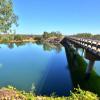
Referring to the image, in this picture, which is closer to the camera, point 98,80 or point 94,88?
point 94,88

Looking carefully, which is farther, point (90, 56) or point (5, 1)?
point (90, 56)

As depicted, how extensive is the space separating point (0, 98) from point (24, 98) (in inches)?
39.9

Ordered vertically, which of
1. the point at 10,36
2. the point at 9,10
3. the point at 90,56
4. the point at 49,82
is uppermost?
the point at 9,10

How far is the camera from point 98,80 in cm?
2711

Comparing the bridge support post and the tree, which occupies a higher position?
the tree

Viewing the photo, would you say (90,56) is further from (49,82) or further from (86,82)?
(49,82)

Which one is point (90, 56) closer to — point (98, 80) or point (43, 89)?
point (98, 80)

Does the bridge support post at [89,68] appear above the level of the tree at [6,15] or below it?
below

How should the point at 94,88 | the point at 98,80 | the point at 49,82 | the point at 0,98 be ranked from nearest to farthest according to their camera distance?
the point at 0,98 → the point at 94,88 → the point at 98,80 → the point at 49,82

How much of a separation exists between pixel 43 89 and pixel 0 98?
16221 millimetres

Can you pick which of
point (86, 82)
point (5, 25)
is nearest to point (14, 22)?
point (5, 25)

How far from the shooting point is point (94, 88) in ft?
76.6

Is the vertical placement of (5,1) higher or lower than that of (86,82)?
higher

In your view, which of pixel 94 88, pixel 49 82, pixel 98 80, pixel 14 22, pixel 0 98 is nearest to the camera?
pixel 0 98
